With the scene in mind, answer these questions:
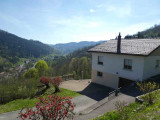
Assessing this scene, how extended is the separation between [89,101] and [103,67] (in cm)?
629

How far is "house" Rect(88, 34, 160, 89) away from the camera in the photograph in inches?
482

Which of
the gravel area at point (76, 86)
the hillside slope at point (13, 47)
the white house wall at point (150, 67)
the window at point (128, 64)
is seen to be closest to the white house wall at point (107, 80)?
the gravel area at point (76, 86)

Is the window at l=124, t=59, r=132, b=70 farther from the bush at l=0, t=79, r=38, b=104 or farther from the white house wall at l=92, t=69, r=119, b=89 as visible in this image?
the bush at l=0, t=79, r=38, b=104

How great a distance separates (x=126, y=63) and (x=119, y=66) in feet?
3.22

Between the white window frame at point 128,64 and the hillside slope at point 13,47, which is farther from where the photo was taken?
the hillside slope at point 13,47

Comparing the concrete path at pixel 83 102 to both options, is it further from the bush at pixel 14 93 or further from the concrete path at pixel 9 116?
the bush at pixel 14 93

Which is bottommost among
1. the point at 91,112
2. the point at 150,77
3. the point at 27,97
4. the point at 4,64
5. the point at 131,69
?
the point at 4,64

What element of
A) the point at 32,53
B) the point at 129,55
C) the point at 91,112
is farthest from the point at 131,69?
the point at 32,53

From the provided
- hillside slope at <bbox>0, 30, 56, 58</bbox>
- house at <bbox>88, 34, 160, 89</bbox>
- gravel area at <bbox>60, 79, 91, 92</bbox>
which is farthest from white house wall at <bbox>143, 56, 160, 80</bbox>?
hillside slope at <bbox>0, 30, 56, 58</bbox>

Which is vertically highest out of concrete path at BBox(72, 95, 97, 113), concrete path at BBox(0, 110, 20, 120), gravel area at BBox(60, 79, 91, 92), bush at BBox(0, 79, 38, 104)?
bush at BBox(0, 79, 38, 104)

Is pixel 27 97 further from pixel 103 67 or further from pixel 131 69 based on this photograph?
pixel 131 69

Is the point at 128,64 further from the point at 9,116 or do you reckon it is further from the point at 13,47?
the point at 13,47

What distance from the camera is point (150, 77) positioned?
516 inches

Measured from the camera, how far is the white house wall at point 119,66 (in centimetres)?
1235
